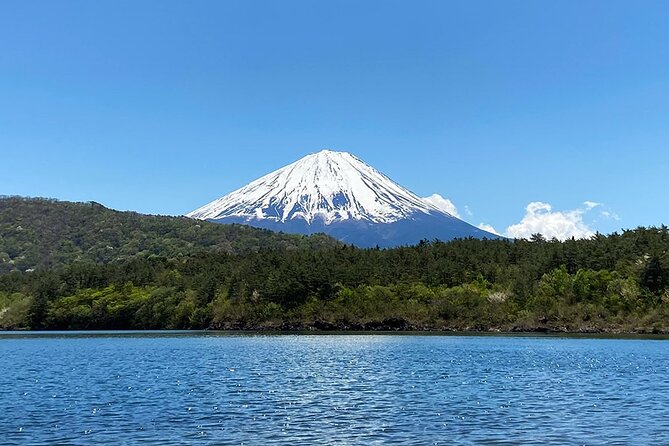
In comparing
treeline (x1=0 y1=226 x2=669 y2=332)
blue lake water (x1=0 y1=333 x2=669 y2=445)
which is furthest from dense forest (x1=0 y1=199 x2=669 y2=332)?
blue lake water (x1=0 y1=333 x2=669 y2=445)

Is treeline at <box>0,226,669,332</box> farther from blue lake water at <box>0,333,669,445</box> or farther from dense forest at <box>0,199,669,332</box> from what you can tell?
blue lake water at <box>0,333,669,445</box>

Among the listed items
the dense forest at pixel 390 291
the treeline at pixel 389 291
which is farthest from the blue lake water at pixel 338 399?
the treeline at pixel 389 291

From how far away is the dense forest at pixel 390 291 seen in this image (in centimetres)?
12562

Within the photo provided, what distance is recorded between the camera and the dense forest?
412 ft

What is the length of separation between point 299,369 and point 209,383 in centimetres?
1070

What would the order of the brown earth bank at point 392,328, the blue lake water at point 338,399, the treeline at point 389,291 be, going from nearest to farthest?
1. the blue lake water at point 338,399
2. the treeline at point 389,291
3. the brown earth bank at point 392,328

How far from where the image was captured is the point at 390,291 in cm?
14612

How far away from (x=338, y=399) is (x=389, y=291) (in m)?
108

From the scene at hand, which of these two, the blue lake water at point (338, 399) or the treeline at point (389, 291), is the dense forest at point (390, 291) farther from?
the blue lake water at point (338, 399)

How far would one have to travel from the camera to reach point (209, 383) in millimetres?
46188

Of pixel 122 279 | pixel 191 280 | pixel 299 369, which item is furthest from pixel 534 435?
pixel 122 279

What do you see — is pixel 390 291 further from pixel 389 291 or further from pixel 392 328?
pixel 392 328

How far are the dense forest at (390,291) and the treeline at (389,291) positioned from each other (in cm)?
23

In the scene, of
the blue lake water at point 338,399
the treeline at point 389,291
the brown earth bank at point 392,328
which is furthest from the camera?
the brown earth bank at point 392,328
